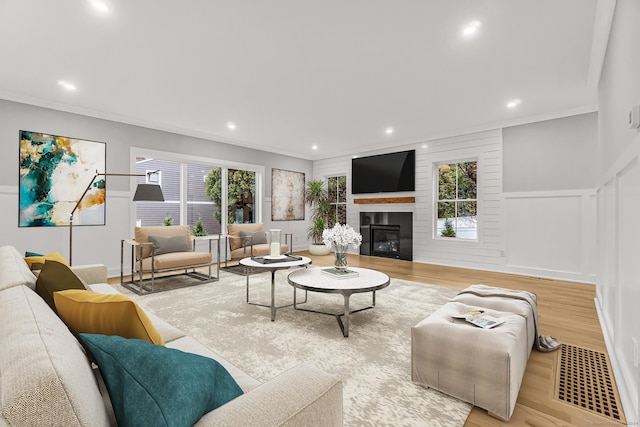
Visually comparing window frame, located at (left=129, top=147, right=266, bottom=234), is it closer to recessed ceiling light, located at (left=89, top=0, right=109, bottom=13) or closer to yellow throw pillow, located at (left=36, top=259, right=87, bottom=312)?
recessed ceiling light, located at (left=89, top=0, right=109, bottom=13)

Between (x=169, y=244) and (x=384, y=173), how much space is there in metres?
4.63

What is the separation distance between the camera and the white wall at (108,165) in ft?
13.5

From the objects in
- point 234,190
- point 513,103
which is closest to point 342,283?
point 513,103

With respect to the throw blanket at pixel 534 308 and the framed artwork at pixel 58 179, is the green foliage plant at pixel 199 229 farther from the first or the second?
the throw blanket at pixel 534 308

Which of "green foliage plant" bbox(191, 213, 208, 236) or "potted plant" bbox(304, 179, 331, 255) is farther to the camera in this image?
"potted plant" bbox(304, 179, 331, 255)

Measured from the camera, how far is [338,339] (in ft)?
8.56

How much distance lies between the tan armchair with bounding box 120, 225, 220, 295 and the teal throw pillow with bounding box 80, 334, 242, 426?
3605 mm

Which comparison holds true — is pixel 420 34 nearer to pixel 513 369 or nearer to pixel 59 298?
pixel 513 369

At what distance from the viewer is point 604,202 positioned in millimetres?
2977

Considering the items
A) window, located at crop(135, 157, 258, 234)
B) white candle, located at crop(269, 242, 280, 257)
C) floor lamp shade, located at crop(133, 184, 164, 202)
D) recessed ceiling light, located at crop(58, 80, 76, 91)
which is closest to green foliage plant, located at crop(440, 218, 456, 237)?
white candle, located at crop(269, 242, 280, 257)

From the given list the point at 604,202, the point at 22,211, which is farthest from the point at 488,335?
the point at 22,211

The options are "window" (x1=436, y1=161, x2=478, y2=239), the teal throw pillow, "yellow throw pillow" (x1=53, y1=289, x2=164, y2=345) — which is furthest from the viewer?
"window" (x1=436, y1=161, x2=478, y2=239)

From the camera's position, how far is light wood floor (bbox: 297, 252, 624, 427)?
65.6 inches

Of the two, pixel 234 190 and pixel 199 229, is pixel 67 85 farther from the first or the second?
pixel 234 190
